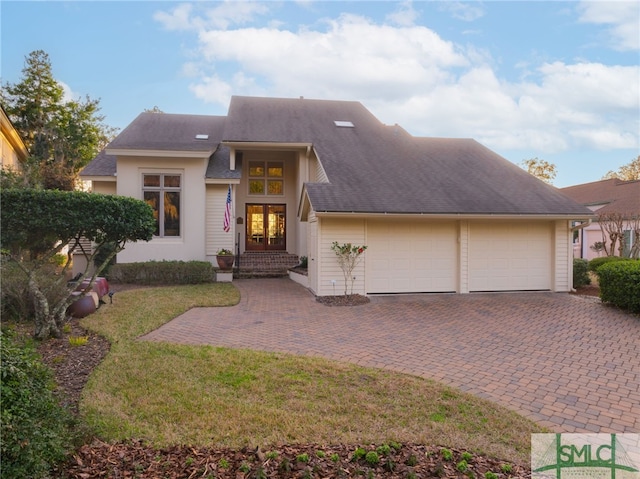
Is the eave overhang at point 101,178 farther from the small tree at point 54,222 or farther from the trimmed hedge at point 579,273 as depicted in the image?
the trimmed hedge at point 579,273

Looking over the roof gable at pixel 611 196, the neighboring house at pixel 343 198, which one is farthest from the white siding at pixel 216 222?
the roof gable at pixel 611 196

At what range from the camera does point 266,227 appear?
18062 mm

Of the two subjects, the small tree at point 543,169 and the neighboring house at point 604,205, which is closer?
the neighboring house at point 604,205

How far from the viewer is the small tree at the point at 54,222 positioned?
5.78 metres

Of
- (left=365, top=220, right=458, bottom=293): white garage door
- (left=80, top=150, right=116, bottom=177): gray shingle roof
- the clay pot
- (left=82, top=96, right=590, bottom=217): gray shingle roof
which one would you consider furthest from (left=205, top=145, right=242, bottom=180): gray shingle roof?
the clay pot

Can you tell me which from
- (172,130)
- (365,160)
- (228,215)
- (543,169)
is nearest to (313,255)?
→ (228,215)

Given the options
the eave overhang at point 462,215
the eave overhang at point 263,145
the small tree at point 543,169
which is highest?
the small tree at point 543,169

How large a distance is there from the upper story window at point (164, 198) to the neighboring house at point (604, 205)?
2216cm

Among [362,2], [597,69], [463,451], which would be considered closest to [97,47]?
[362,2]

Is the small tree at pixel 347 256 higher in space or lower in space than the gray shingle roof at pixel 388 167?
lower

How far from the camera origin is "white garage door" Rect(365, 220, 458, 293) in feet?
37.9

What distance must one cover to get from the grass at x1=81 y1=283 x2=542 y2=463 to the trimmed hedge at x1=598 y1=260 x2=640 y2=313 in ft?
24.5

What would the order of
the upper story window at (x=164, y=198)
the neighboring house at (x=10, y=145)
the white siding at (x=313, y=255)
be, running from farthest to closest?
the neighboring house at (x=10, y=145)
the upper story window at (x=164, y=198)
the white siding at (x=313, y=255)

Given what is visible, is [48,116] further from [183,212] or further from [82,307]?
[82,307]
